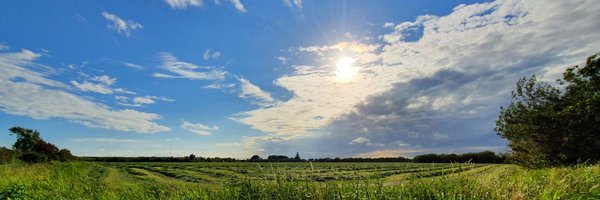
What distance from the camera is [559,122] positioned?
2834cm

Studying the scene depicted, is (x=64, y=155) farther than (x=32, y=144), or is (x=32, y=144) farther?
(x=64, y=155)

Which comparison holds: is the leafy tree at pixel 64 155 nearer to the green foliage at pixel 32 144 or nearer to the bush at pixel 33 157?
the green foliage at pixel 32 144

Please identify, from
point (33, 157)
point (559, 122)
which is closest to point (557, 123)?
point (559, 122)

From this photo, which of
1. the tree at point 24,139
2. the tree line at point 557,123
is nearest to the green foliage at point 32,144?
the tree at point 24,139

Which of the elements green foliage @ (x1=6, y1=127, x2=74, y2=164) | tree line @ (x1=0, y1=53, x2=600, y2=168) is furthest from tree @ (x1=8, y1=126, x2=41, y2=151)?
tree line @ (x1=0, y1=53, x2=600, y2=168)

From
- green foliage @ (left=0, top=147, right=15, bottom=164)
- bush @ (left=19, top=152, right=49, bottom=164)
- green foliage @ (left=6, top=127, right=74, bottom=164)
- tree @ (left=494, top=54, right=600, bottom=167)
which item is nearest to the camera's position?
tree @ (left=494, top=54, right=600, bottom=167)

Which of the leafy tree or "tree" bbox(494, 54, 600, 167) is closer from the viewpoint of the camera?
"tree" bbox(494, 54, 600, 167)

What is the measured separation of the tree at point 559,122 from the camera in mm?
27219

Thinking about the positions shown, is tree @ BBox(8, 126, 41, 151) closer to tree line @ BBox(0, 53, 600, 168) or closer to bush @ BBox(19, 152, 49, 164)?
bush @ BBox(19, 152, 49, 164)

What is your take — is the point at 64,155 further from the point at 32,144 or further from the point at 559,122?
the point at 559,122

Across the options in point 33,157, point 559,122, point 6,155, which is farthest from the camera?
point 33,157

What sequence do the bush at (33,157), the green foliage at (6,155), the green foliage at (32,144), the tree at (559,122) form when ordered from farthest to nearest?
the green foliage at (32,144) → the bush at (33,157) → the green foliage at (6,155) → the tree at (559,122)

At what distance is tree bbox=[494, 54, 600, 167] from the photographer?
89.3 feet

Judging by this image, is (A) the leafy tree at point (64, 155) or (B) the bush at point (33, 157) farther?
(A) the leafy tree at point (64, 155)
